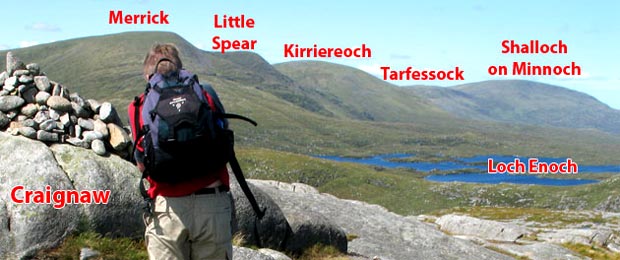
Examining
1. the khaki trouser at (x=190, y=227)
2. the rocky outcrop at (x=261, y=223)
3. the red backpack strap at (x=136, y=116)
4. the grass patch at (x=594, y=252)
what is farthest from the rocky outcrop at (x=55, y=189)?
the grass patch at (x=594, y=252)

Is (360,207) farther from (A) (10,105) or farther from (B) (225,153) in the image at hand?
(B) (225,153)

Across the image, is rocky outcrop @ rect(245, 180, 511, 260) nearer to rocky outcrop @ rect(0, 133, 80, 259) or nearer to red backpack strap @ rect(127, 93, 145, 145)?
rocky outcrop @ rect(0, 133, 80, 259)

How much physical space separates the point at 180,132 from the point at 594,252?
69.3 m

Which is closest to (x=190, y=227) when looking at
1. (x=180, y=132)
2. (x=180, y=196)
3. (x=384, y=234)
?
(x=180, y=196)

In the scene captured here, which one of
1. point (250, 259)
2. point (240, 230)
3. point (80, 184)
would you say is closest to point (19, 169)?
point (80, 184)

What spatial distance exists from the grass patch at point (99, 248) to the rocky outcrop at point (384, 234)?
39.7ft

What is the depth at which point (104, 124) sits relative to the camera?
16.7 m

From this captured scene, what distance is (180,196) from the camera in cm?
882

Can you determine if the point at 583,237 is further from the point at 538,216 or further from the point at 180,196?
the point at 180,196

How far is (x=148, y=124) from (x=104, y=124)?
881cm

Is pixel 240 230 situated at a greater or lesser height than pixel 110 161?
lesser

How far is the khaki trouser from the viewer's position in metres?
8.84

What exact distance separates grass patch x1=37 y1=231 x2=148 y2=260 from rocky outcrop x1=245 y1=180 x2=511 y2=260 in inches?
476

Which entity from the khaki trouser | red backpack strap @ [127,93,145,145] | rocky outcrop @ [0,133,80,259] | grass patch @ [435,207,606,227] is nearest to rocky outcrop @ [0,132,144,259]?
rocky outcrop @ [0,133,80,259]
